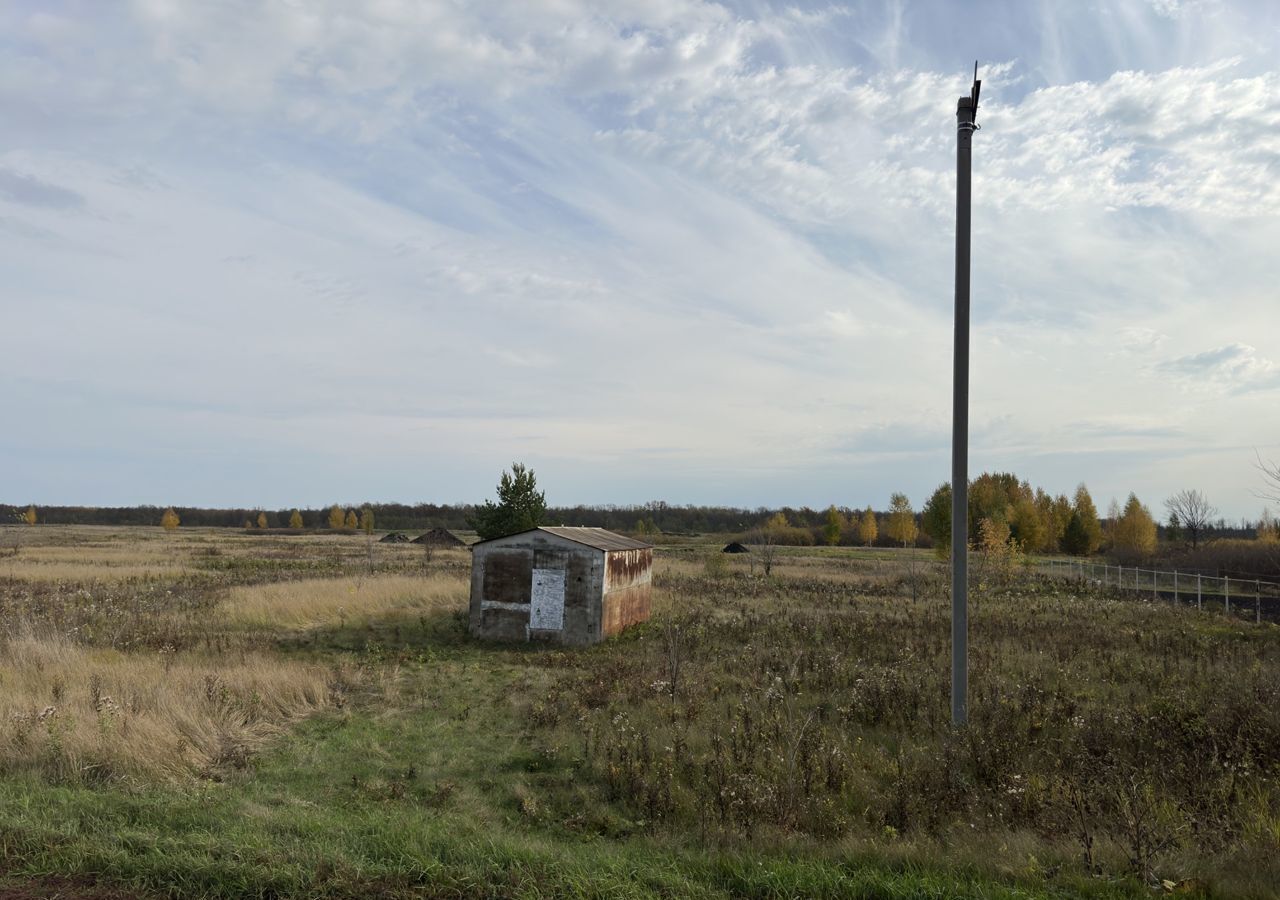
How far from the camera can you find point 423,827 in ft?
21.5

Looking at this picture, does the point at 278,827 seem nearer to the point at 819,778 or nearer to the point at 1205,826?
the point at 819,778

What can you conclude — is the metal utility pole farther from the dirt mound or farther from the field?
the dirt mound

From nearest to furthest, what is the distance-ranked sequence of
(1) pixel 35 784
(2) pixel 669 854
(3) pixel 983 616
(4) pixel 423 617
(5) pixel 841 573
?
1. (2) pixel 669 854
2. (1) pixel 35 784
3. (4) pixel 423 617
4. (3) pixel 983 616
5. (5) pixel 841 573

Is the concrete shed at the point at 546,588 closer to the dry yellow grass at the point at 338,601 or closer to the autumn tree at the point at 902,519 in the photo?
the dry yellow grass at the point at 338,601

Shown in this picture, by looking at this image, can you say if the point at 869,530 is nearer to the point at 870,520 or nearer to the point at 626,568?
the point at 870,520

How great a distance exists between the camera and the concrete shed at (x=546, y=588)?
19.5m

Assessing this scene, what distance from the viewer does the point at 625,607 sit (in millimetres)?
21422

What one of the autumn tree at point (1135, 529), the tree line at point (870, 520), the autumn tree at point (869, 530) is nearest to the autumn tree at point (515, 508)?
the tree line at point (870, 520)

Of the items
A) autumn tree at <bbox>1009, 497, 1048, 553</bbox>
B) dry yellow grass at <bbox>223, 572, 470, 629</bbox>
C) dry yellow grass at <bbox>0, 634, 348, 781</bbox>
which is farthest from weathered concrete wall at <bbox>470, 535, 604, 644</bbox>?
autumn tree at <bbox>1009, 497, 1048, 553</bbox>

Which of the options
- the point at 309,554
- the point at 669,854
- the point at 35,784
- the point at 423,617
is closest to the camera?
the point at 669,854

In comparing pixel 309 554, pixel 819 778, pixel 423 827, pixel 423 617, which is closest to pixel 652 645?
pixel 423 617

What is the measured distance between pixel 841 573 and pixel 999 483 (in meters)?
51.6

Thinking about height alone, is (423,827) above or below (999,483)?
below

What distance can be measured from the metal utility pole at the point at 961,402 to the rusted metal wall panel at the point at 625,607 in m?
12.2
